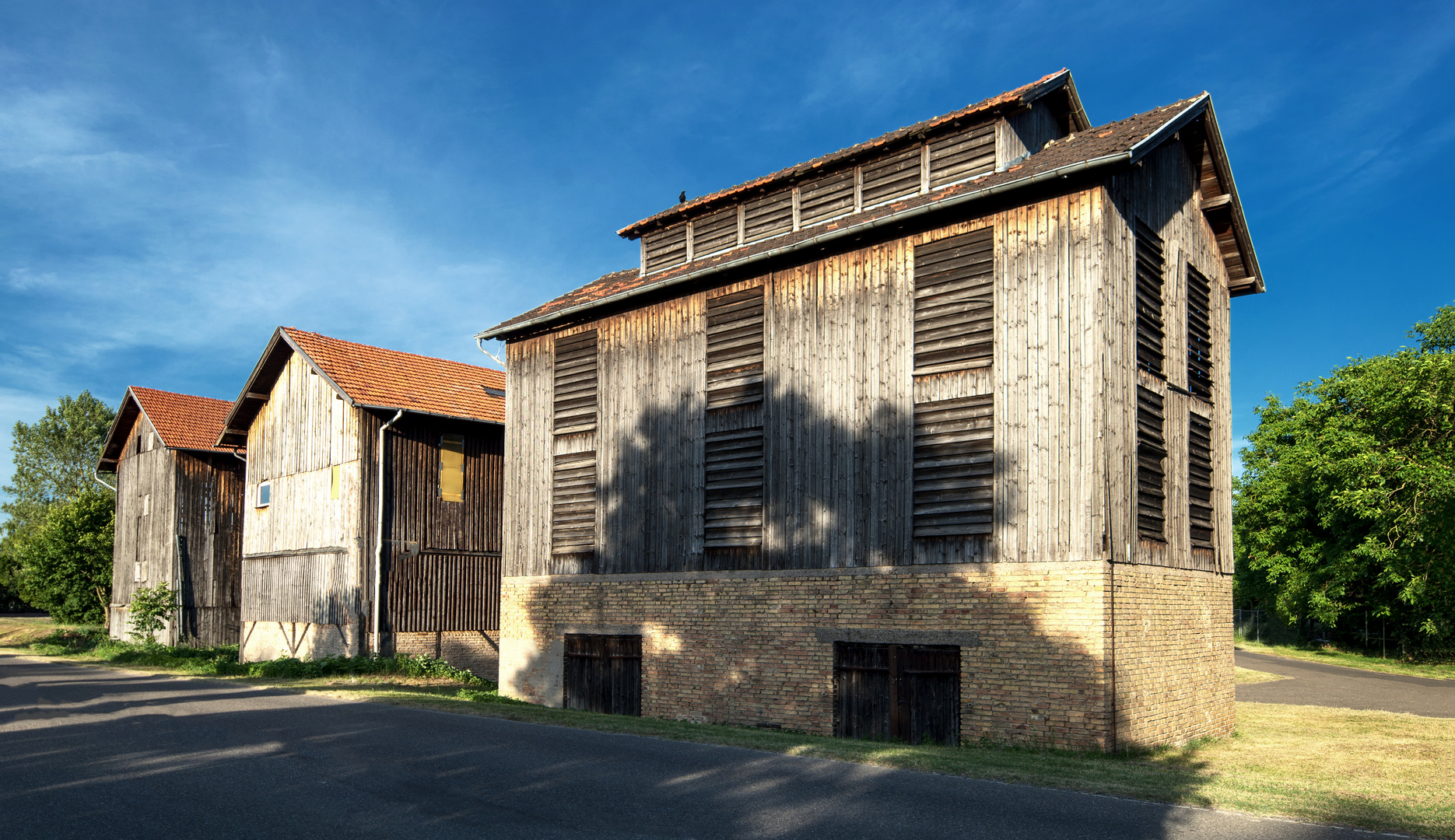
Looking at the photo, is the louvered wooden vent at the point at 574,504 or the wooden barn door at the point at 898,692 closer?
the wooden barn door at the point at 898,692

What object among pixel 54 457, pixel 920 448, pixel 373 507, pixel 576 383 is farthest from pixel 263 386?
pixel 54 457

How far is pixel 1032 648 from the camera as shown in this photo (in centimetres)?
1423

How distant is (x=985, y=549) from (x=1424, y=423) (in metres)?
34.5

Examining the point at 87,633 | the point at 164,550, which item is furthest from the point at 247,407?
the point at 87,633

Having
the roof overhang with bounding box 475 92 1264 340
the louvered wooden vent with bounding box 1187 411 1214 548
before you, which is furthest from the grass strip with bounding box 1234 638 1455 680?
the roof overhang with bounding box 475 92 1264 340

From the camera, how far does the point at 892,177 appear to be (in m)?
17.9

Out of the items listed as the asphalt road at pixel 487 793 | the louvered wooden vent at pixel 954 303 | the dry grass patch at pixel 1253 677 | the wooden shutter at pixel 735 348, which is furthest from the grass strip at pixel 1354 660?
the asphalt road at pixel 487 793

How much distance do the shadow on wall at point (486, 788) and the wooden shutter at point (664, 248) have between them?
1020cm

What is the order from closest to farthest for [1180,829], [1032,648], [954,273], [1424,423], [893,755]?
1. [1180,829]
2. [893,755]
3. [1032,648]
4. [954,273]
5. [1424,423]

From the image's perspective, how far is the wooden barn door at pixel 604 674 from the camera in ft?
65.3

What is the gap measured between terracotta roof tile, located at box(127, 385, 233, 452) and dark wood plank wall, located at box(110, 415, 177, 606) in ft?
2.16

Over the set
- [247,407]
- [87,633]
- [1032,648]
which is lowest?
[87,633]

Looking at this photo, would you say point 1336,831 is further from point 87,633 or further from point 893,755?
point 87,633

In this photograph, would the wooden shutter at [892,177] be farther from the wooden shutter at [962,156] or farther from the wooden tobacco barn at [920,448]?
the wooden shutter at [962,156]
